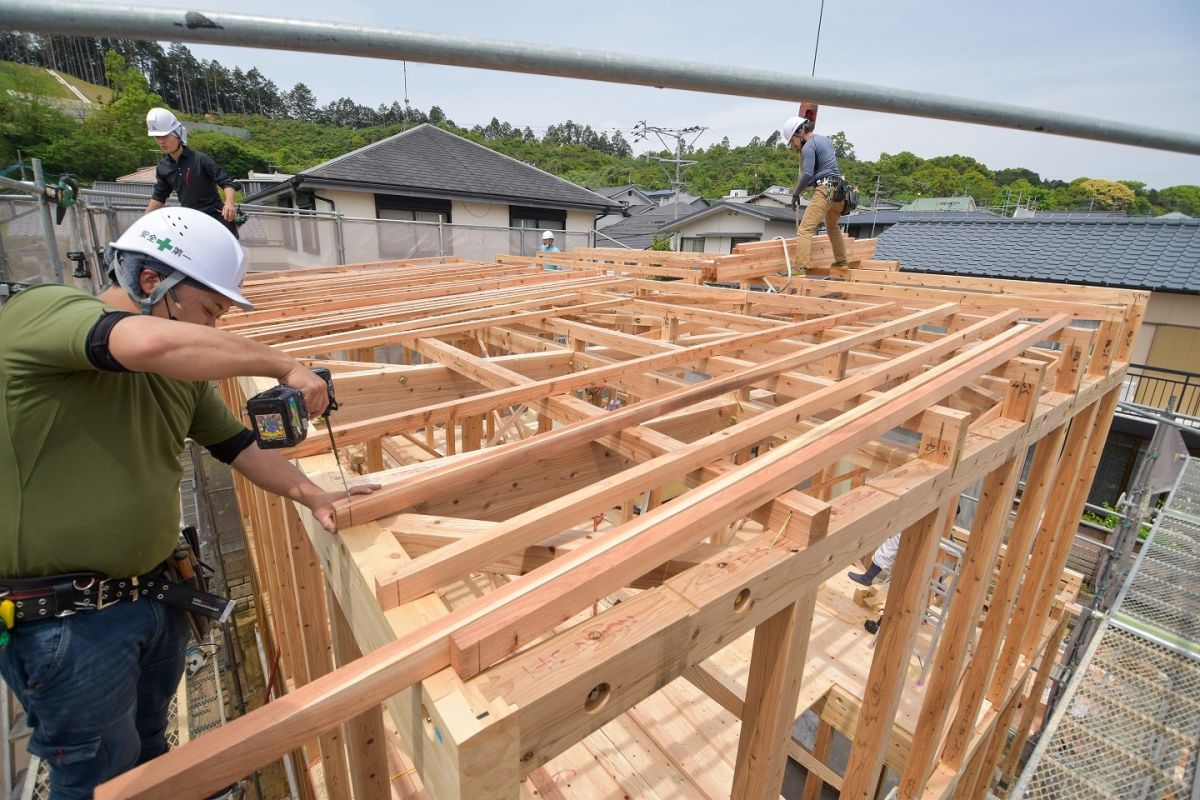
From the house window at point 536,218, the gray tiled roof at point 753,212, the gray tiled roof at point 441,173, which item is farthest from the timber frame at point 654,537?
the gray tiled roof at point 753,212

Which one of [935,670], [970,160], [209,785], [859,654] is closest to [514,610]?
[209,785]

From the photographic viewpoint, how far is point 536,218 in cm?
2094

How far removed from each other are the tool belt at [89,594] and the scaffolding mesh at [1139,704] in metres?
7.02

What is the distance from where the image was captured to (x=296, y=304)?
17.7 feet

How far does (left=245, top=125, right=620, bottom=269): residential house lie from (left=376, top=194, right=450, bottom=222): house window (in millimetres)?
31

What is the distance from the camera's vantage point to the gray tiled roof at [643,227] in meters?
28.8

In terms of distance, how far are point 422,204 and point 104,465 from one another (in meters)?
18.4

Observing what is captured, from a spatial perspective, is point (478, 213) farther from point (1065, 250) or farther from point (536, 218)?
point (1065, 250)

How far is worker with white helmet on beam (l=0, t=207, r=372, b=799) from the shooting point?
1563mm

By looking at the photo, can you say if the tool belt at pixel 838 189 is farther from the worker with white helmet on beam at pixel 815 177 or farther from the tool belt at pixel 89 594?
the tool belt at pixel 89 594

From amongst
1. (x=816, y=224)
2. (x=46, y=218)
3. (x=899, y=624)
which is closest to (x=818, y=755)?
(x=899, y=624)

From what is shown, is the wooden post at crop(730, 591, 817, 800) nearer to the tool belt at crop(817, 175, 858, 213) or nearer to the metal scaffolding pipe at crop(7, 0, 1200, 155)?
the metal scaffolding pipe at crop(7, 0, 1200, 155)

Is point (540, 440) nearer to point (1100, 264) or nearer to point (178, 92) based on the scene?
point (1100, 264)

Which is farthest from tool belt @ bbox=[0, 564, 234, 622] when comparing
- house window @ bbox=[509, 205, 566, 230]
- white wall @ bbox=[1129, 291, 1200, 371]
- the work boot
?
house window @ bbox=[509, 205, 566, 230]
